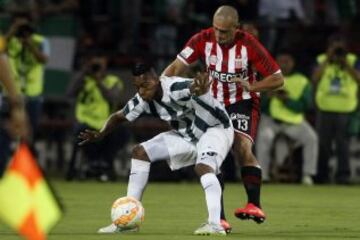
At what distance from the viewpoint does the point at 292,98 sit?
70.4 feet

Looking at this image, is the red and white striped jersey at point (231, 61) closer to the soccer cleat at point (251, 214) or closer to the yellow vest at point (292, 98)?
the soccer cleat at point (251, 214)

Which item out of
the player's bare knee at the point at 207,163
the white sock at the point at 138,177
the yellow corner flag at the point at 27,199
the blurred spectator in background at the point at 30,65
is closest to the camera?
the yellow corner flag at the point at 27,199

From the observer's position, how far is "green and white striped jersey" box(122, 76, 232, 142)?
473 inches

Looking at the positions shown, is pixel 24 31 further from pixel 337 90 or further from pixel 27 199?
pixel 27 199

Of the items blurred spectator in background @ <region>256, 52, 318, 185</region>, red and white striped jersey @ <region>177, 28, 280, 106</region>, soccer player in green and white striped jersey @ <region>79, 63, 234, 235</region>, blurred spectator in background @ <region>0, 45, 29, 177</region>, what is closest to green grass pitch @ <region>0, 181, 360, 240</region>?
soccer player in green and white striped jersey @ <region>79, 63, 234, 235</region>

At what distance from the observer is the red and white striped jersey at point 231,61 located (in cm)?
1308

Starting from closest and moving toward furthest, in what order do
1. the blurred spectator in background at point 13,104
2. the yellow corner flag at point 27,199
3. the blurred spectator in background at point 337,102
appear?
the yellow corner flag at point 27,199
the blurred spectator in background at point 13,104
the blurred spectator in background at point 337,102

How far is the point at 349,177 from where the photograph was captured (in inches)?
834

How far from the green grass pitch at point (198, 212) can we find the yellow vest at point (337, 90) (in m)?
1.44

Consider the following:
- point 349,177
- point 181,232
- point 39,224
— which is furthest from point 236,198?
point 39,224

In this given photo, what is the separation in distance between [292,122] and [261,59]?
8598mm

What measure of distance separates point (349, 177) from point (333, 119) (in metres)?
0.96

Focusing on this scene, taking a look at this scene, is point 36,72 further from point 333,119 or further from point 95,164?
point 333,119

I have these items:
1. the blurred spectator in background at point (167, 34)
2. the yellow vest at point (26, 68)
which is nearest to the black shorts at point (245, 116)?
the yellow vest at point (26, 68)
